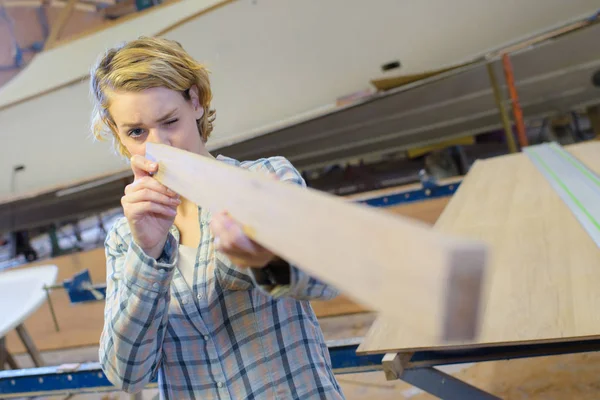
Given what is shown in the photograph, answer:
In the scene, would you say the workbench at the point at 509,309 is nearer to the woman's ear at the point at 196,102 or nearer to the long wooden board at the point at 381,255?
the long wooden board at the point at 381,255

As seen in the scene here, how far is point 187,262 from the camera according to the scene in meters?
0.71

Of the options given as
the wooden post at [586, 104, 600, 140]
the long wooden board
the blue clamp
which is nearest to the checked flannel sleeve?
the long wooden board

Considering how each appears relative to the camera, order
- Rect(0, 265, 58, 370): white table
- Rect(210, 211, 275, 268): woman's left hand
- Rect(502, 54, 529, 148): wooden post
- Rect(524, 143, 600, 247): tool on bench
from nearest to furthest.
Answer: Rect(210, 211, 275, 268): woman's left hand < Rect(524, 143, 600, 247): tool on bench < Rect(0, 265, 58, 370): white table < Rect(502, 54, 529, 148): wooden post

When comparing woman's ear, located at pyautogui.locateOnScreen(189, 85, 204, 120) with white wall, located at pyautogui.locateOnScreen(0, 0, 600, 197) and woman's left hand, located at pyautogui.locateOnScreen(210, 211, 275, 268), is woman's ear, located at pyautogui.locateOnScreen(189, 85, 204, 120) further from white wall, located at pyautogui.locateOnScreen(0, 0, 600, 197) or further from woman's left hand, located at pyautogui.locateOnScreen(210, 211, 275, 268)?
white wall, located at pyautogui.locateOnScreen(0, 0, 600, 197)

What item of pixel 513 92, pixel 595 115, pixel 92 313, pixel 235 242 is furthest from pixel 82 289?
pixel 595 115

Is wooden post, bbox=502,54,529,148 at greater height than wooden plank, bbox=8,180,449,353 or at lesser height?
greater

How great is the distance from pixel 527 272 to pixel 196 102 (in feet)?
2.01

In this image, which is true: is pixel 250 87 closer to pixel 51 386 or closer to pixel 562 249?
pixel 51 386

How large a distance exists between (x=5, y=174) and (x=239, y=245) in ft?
14.3

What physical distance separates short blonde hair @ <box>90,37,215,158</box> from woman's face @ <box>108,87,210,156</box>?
1 centimetres

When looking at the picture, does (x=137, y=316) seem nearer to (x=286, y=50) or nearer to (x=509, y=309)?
(x=509, y=309)

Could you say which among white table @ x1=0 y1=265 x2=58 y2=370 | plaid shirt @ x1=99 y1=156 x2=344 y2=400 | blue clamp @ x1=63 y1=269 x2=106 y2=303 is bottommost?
blue clamp @ x1=63 y1=269 x2=106 y2=303

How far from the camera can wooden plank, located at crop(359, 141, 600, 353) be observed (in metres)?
0.71

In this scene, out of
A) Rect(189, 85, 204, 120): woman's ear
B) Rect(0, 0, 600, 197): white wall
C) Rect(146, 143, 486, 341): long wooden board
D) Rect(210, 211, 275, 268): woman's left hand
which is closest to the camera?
Rect(146, 143, 486, 341): long wooden board
